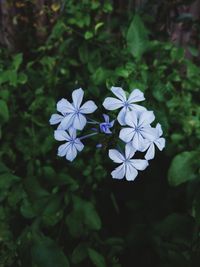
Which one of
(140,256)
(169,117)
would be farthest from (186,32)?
(140,256)

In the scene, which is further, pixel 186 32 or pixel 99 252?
pixel 186 32

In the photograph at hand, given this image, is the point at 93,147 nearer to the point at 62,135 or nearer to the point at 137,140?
the point at 62,135

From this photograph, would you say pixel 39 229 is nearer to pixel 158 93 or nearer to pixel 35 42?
pixel 158 93

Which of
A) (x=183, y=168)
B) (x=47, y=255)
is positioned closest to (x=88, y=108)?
(x=183, y=168)

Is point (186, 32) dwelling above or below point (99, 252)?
above

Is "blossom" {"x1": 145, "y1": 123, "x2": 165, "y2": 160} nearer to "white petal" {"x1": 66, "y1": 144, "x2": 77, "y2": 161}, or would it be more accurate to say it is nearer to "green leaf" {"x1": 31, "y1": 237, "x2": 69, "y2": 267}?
"white petal" {"x1": 66, "y1": 144, "x2": 77, "y2": 161}

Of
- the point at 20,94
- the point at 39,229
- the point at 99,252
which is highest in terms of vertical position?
the point at 20,94

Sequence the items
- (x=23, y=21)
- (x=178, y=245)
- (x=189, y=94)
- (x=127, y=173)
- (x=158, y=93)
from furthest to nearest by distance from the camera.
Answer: (x=23, y=21) < (x=189, y=94) < (x=158, y=93) < (x=178, y=245) < (x=127, y=173)

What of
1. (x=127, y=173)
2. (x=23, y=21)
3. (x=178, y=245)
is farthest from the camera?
(x=23, y=21)
